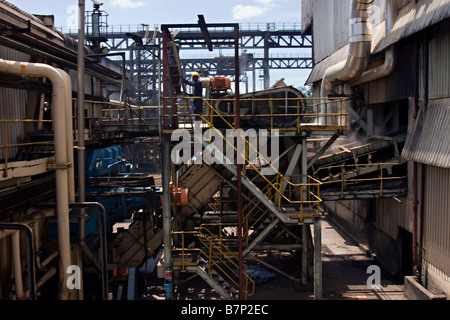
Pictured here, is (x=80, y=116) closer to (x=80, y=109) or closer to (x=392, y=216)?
(x=80, y=109)

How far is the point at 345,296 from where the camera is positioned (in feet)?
41.7

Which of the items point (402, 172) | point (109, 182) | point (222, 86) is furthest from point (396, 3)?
point (109, 182)

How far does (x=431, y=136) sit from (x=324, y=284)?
588cm

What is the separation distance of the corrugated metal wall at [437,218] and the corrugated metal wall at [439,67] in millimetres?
2212

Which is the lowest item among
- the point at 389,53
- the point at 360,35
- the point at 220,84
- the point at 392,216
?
the point at 392,216

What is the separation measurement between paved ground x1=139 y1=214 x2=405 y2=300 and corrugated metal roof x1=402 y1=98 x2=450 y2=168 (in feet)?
14.5

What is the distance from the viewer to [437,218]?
11.6 m

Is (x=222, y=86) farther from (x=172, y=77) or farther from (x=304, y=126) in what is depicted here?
(x=304, y=126)

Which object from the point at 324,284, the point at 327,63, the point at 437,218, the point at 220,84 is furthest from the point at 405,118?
the point at 220,84

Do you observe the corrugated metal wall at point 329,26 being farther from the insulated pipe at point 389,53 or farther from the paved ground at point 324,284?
the paved ground at point 324,284

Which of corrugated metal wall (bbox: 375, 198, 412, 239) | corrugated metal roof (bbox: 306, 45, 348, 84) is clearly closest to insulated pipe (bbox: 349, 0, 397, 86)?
corrugated metal roof (bbox: 306, 45, 348, 84)

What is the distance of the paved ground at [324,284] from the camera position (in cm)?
1283

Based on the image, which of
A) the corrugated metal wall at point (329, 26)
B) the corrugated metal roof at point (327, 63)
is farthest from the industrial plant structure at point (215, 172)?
the corrugated metal wall at point (329, 26)

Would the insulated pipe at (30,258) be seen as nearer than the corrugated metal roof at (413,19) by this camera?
Yes
